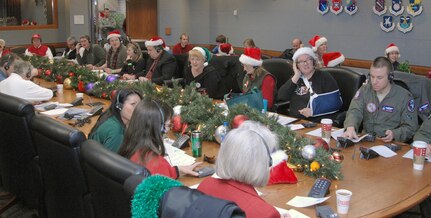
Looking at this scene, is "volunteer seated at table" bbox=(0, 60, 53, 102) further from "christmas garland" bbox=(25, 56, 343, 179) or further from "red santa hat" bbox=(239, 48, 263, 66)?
"red santa hat" bbox=(239, 48, 263, 66)

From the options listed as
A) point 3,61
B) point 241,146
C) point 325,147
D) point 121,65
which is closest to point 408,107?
point 325,147

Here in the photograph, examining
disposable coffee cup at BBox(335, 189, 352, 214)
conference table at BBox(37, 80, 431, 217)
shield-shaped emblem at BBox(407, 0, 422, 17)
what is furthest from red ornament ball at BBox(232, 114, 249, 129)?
shield-shaped emblem at BBox(407, 0, 422, 17)

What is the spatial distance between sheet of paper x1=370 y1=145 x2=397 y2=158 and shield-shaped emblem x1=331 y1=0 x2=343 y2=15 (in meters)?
5.52

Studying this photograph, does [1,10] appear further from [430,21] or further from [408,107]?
[408,107]

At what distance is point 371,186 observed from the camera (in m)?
2.58

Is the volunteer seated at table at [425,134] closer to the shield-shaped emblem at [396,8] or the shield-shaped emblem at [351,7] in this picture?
the shield-shaped emblem at [396,8]

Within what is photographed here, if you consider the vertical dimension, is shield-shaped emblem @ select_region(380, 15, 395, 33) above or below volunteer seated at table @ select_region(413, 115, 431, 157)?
above

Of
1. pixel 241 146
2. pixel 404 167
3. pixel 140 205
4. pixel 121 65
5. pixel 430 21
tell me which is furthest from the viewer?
pixel 121 65

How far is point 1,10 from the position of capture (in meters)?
10.4

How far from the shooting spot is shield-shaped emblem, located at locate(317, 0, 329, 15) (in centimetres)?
859

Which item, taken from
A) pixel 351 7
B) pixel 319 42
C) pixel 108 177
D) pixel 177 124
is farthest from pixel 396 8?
pixel 108 177

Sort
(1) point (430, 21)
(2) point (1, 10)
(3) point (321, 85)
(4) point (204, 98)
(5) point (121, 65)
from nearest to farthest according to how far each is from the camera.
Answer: (4) point (204, 98) < (3) point (321, 85) < (1) point (430, 21) < (5) point (121, 65) < (2) point (1, 10)

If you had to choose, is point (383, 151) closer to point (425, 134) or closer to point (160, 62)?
point (425, 134)

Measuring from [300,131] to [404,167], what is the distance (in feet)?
3.01
